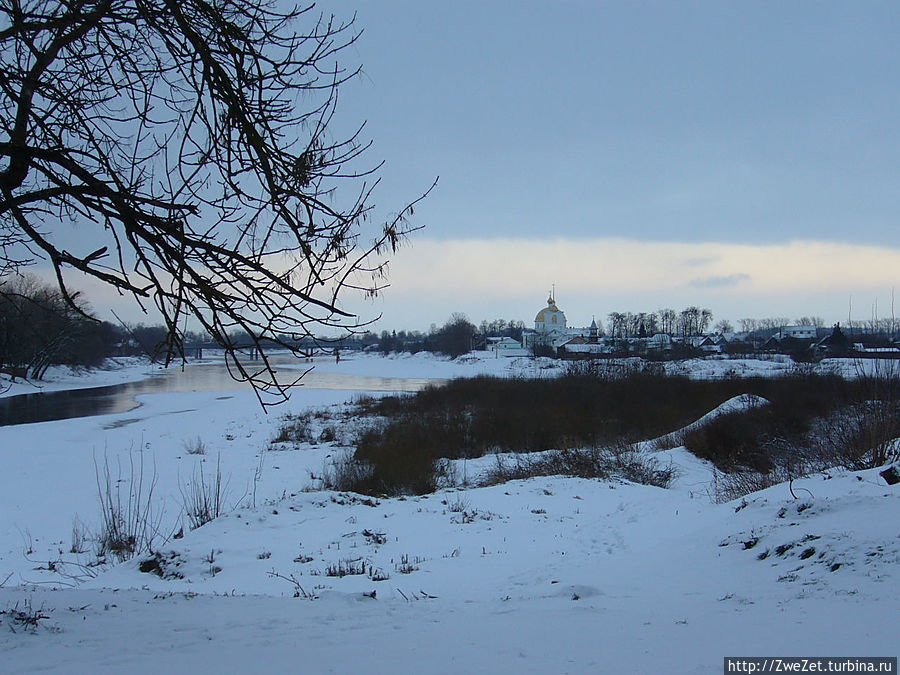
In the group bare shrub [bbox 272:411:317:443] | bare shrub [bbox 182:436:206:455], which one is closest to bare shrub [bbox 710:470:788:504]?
bare shrub [bbox 272:411:317:443]

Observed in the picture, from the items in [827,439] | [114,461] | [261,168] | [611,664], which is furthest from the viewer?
[114,461]

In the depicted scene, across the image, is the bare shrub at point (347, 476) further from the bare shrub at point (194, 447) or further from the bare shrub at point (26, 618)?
the bare shrub at point (26, 618)

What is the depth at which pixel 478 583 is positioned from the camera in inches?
235

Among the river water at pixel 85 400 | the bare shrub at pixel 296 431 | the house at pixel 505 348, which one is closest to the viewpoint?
the bare shrub at pixel 296 431

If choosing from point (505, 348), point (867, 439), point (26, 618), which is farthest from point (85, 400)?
point (505, 348)

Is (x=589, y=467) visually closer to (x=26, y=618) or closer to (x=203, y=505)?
(x=203, y=505)

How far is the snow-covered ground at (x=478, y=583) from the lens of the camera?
314 centimetres

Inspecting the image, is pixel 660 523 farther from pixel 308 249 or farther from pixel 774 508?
pixel 308 249

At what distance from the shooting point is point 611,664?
2.87 metres

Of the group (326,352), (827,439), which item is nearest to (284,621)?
(326,352)

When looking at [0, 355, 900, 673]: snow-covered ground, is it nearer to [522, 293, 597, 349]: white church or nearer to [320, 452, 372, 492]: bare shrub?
[320, 452, 372, 492]: bare shrub

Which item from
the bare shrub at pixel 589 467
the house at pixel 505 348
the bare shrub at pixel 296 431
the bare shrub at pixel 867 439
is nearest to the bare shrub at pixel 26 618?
the bare shrub at pixel 589 467

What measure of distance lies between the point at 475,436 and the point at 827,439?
1188 cm

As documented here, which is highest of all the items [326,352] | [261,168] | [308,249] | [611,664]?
[261,168]
